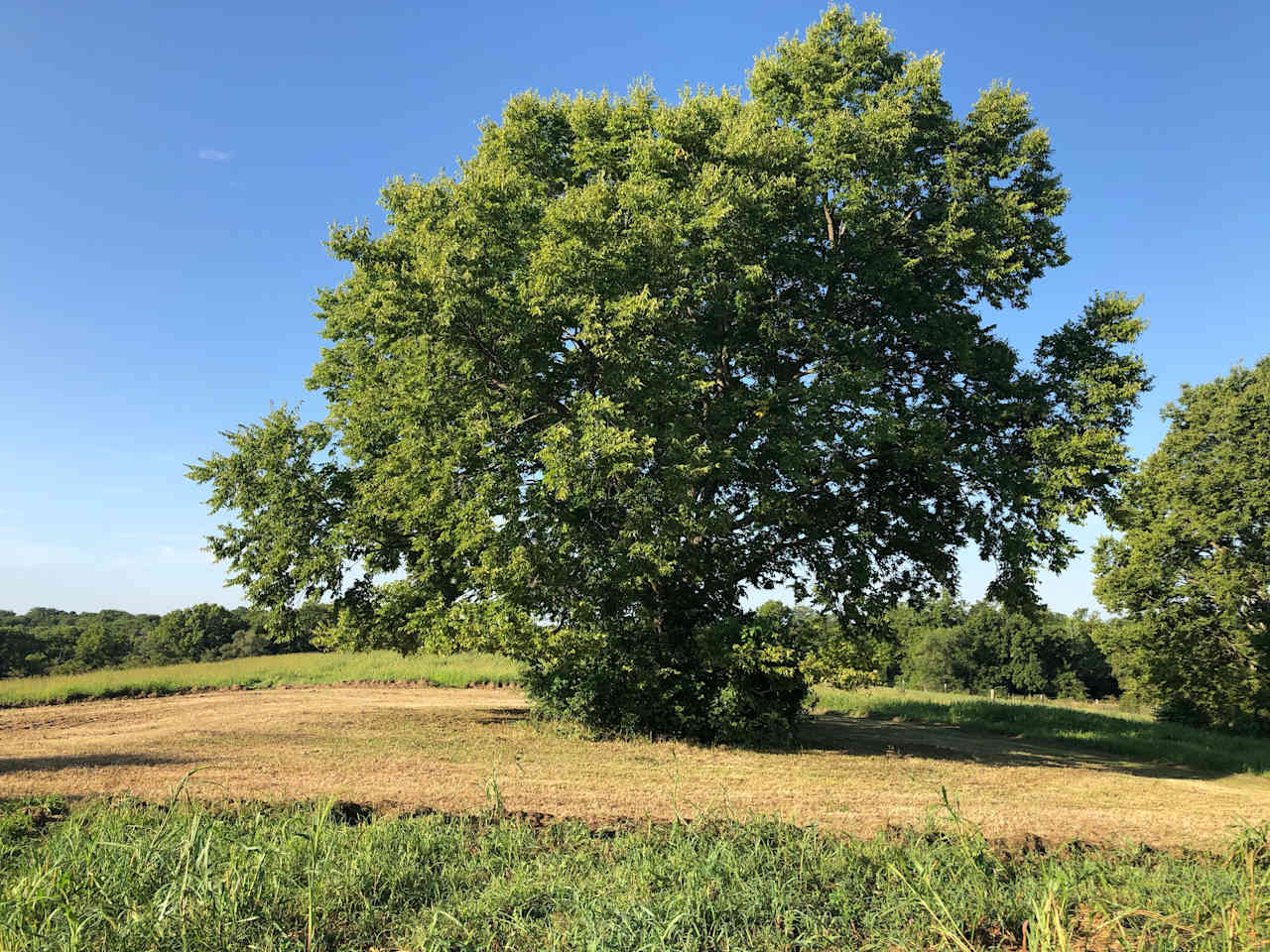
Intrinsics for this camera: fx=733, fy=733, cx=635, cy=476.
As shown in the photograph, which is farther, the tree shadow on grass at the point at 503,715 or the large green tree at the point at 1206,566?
the large green tree at the point at 1206,566

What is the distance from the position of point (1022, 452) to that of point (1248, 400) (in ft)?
64.1

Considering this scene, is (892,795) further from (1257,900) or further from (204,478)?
(204,478)

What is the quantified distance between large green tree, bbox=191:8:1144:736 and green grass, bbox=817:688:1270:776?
25.8ft

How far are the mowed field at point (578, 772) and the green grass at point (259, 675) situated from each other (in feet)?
6.66

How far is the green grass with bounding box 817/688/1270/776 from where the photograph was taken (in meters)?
20.2

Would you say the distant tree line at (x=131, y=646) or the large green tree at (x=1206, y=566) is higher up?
the large green tree at (x=1206, y=566)

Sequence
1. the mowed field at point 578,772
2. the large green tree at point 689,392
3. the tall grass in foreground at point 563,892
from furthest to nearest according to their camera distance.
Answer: the large green tree at point 689,392 < the mowed field at point 578,772 < the tall grass in foreground at point 563,892

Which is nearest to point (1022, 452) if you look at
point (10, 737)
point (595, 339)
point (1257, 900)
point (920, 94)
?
point (920, 94)

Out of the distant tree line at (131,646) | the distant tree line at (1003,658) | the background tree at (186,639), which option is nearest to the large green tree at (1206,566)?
the distant tree line at (1003,658)

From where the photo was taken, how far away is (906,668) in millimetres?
68062

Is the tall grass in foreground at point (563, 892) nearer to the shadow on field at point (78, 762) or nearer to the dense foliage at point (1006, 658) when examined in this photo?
the shadow on field at point (78, 762)

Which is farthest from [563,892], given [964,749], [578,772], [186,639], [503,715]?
[186,639]

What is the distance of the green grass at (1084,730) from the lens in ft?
66.2

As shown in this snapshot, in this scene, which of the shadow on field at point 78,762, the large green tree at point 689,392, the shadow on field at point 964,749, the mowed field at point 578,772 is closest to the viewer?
the mowed field at point 578,772
